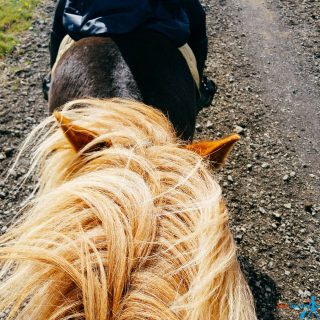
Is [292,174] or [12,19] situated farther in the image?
[12,19]

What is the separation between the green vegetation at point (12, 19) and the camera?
5375 mm

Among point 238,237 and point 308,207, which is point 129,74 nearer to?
point 238,237

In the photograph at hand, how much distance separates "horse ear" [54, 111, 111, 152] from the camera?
1599 millimetres

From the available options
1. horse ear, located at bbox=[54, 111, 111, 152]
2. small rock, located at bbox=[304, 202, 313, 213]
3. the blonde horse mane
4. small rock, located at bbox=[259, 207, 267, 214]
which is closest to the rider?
horse ear, located at bbox=[54, 111, 111, 152]

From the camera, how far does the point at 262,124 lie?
4.72m

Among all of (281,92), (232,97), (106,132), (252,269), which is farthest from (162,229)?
(281,92)

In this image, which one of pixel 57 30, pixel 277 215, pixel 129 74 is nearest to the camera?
pixel 129 74

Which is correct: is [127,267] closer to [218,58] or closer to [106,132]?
[106,132]

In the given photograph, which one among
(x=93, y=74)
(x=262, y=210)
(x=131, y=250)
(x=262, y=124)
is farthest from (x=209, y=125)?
(x=131, y=250)

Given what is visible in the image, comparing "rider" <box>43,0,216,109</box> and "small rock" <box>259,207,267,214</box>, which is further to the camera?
"small rock" <box>259,207,267,214</box>

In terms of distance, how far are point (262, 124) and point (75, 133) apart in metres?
3.53

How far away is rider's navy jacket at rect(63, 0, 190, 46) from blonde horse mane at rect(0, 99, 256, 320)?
129cm

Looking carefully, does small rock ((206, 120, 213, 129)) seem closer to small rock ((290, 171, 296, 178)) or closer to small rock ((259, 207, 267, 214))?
small rock ((290, 171, 296, 178))

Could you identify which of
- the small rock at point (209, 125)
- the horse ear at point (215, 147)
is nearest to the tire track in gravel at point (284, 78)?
the small rock at point (209, 125)
